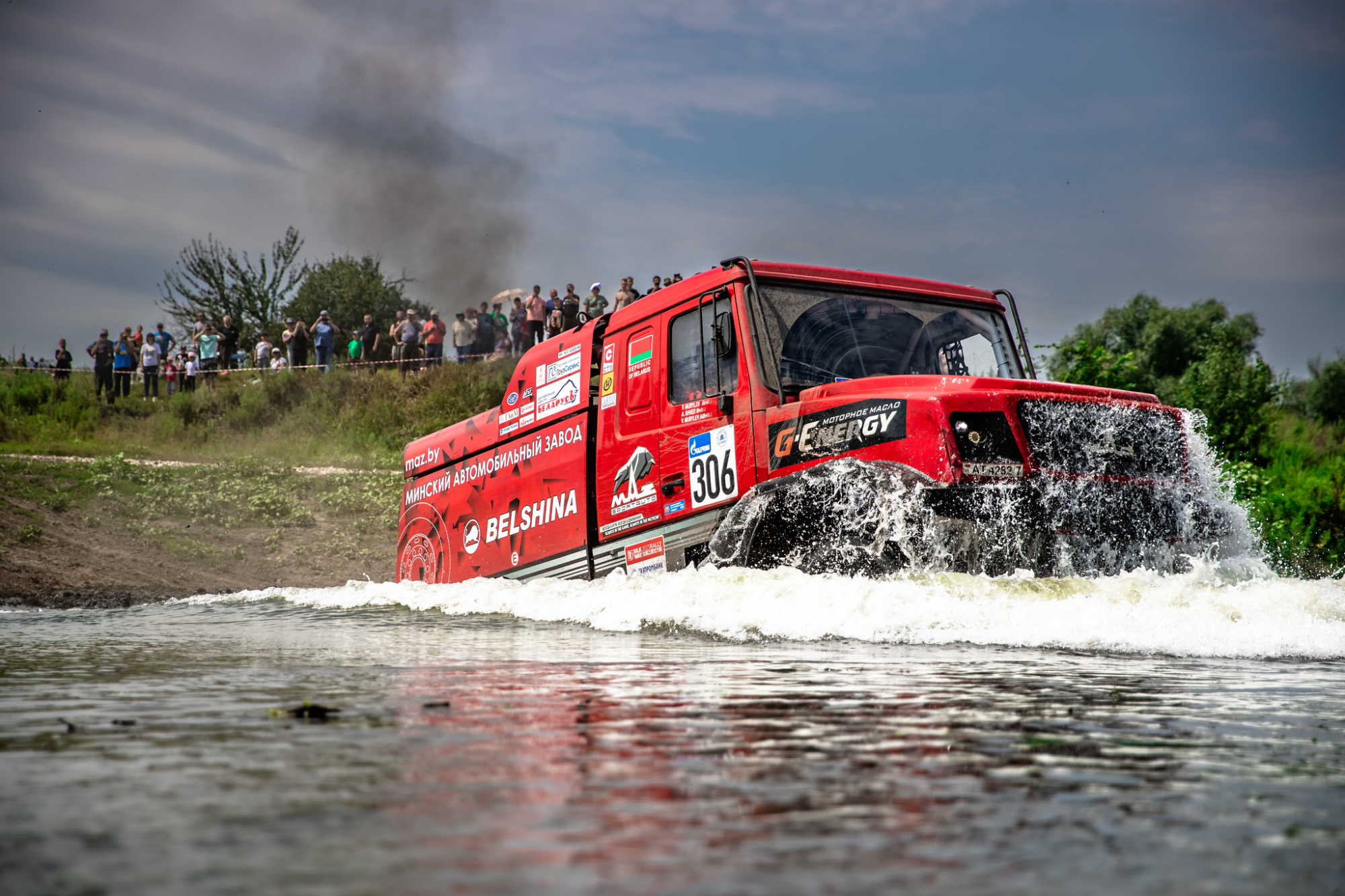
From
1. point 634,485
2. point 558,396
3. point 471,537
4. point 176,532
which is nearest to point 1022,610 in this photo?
point 634,485

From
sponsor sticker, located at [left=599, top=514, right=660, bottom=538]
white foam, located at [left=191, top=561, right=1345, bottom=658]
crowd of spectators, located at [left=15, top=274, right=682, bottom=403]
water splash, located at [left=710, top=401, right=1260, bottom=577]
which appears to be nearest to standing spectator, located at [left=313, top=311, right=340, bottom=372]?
crowd of spectators, located at [left=15, top=274, right=682, bottom=403]

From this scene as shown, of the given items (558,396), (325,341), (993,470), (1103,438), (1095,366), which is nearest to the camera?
(993,470)

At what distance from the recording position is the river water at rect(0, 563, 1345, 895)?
159cm

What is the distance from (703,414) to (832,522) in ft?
4.28

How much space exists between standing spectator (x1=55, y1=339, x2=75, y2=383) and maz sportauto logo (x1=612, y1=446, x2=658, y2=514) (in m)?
26.6

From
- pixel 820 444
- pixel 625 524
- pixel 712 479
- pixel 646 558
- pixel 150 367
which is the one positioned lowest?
pixel 646 558

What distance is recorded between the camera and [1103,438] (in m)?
6.60

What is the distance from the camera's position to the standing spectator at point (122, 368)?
28922mm

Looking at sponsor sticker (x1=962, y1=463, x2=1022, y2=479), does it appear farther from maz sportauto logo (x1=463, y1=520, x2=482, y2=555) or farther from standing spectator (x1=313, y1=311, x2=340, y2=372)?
standing spectator (x1=313, y1=311, x2=340, y2=372)

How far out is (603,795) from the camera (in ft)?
6.66

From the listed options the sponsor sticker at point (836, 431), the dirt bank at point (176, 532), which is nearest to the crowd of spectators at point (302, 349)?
the dirt bank at point (176, 532)

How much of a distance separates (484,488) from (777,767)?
26.1 feet

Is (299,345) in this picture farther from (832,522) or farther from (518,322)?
(832,522)

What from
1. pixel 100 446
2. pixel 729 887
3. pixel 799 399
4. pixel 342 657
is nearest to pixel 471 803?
pixel 729 887
